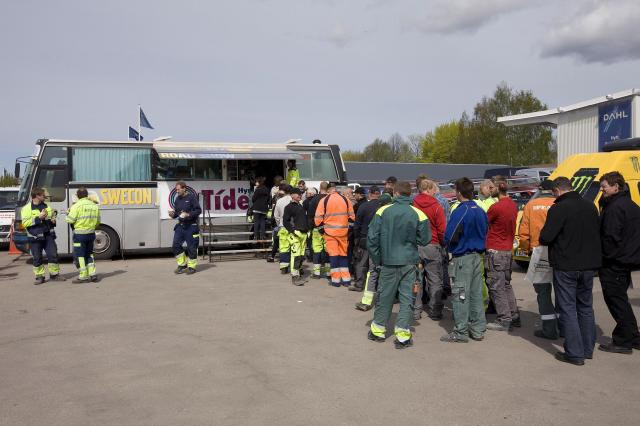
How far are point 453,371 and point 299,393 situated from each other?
158 centimetres

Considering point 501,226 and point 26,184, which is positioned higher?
point 26,184

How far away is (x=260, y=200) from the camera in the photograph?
13.6 meters

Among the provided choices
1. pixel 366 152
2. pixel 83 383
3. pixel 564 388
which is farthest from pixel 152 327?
pixel 366 152

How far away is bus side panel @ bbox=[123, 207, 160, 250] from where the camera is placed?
13852 millimetres

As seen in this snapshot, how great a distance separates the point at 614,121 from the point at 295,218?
15.7m

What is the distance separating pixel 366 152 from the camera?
8094cm

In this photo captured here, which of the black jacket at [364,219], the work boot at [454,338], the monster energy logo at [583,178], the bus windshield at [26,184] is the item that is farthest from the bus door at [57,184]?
the monster energy logo at [583,178]

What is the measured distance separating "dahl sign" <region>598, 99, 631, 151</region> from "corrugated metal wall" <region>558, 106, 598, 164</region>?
0.38 metres

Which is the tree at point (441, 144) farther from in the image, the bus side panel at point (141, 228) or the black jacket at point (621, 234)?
the black jacket at point (621, 234)

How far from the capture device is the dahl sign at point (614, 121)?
1986 cm

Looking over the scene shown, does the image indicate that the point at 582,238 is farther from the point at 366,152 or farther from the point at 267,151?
the point at 366,152

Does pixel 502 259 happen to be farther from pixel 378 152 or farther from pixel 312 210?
pixel 378 152

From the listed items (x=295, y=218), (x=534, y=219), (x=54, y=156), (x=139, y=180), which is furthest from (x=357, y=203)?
(x=54, y=156)

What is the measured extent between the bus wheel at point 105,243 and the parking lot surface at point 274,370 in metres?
5.06
